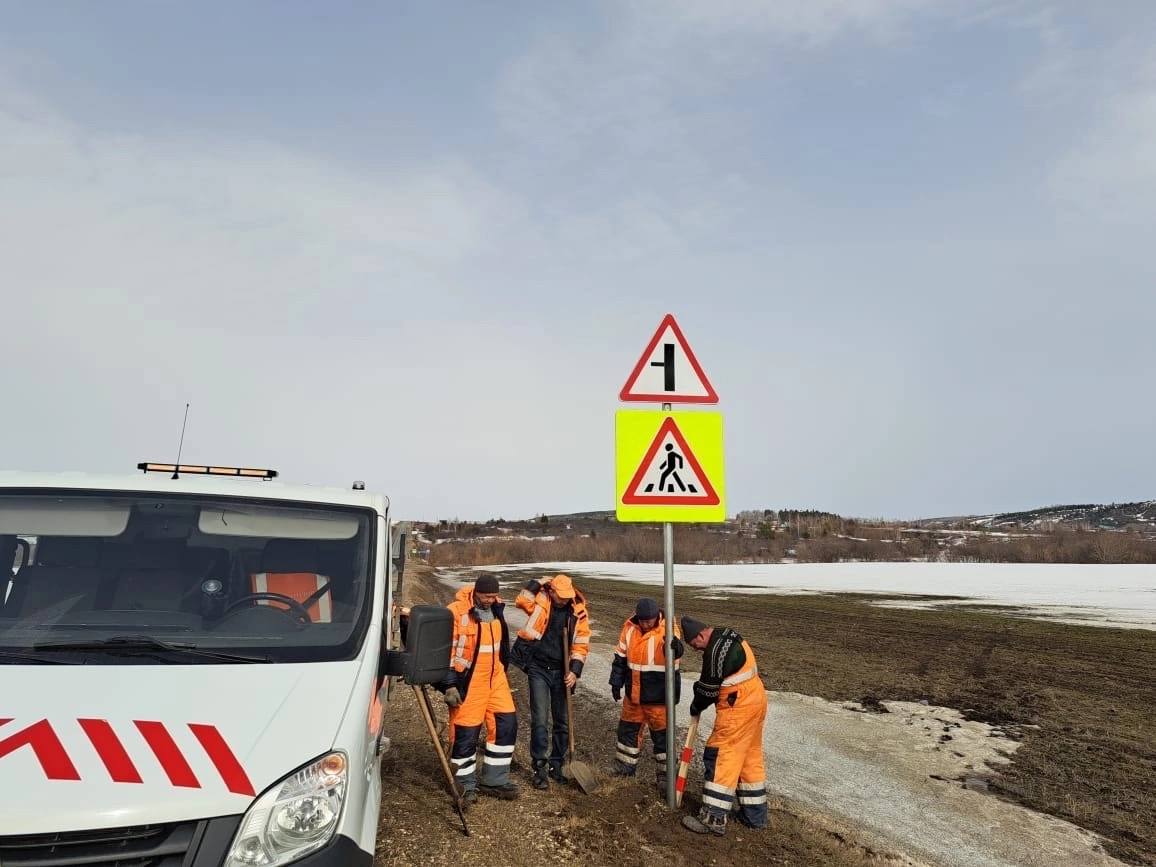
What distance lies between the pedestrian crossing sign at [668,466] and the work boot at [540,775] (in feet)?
8.20

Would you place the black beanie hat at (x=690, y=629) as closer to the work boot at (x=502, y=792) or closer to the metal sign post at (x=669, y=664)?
the metal sign post at (x=669, y=664)

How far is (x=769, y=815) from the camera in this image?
578 centimetres

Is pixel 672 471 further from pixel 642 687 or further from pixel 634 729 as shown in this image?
pixel 634 729

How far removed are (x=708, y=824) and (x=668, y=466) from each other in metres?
2.45

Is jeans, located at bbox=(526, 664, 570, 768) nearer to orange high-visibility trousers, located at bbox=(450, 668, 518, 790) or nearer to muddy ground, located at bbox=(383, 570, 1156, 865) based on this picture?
muddy ground, located at bbox=(383, 570, 1156, 865)

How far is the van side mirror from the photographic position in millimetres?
3346

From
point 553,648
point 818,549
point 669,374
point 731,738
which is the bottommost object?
point 731,738

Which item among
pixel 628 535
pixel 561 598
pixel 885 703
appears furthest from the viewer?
pixel 628 535

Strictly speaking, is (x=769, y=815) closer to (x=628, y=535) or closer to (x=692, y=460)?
(x=692, y=460)

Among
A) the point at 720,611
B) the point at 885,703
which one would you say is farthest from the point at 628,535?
the point at 885,703

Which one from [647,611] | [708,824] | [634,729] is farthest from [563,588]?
[708,824]

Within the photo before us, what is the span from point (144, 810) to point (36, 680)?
0.71 m

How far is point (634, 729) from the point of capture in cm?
668

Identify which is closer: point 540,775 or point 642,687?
point 540,775
